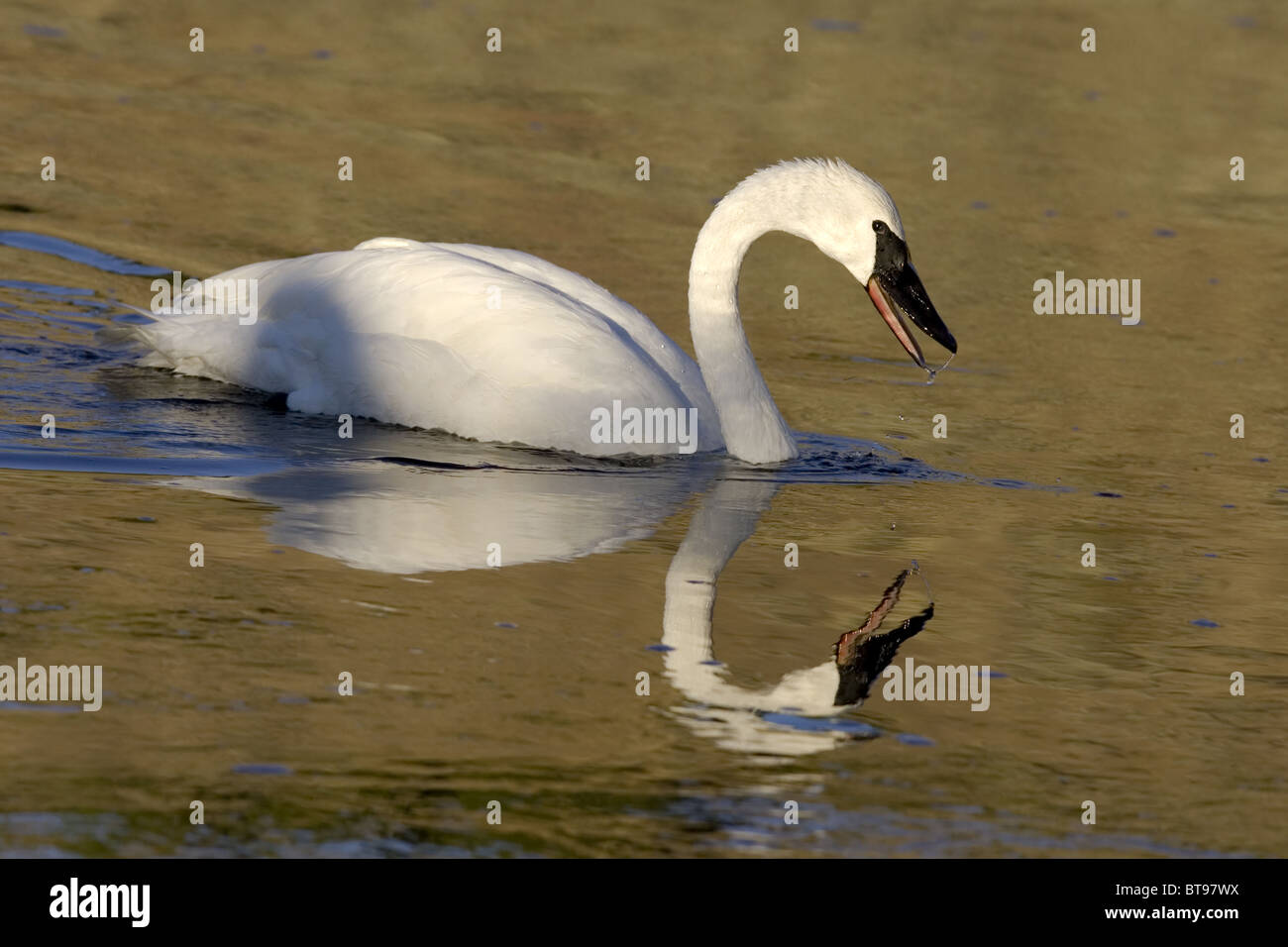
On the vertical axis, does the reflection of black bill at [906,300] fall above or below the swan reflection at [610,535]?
above

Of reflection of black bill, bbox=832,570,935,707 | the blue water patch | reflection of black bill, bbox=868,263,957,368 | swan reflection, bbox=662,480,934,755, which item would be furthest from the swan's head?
the blue water patch

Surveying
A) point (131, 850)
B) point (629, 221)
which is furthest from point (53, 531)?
point (629, 221)

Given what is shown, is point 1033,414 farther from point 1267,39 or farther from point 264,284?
point 1267,39

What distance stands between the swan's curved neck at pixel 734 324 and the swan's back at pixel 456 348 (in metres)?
0.21

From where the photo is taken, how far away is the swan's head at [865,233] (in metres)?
8.88

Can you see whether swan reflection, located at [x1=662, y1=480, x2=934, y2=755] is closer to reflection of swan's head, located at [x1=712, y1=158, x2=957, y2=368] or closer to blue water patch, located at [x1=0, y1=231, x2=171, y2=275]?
reflection of swan's head, located at [x1=712, y1=158, x2=957, y2=368]

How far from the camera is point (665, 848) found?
4.89 m

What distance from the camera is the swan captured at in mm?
8945

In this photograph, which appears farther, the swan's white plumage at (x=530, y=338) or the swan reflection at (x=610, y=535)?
the swan's white plumage at (x=530, y=338)

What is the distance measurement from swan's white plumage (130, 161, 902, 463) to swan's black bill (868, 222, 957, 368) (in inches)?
2.7

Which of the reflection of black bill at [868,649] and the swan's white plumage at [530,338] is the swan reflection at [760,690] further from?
the swan's white plumage at [530,338]

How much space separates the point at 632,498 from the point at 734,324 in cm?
136

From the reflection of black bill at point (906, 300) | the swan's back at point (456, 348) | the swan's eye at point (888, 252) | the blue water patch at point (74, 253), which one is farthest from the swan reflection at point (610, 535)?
the blue water patch at point (74, 253)

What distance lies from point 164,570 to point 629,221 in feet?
26.2
